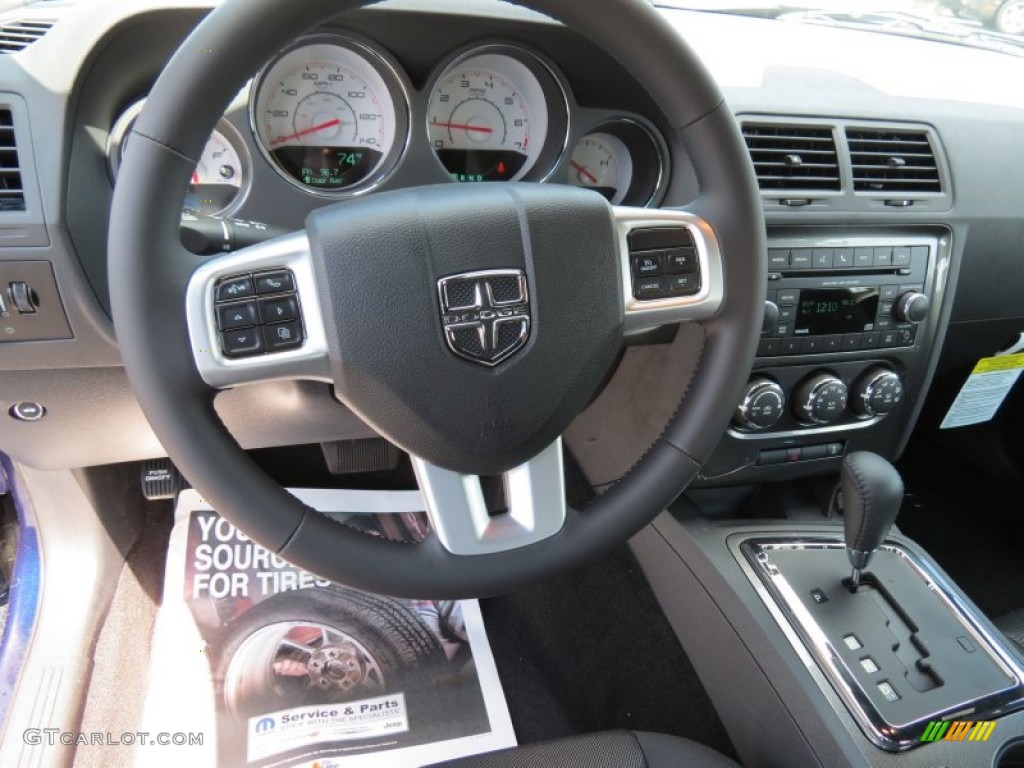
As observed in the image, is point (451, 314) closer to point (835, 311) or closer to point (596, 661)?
point (835, 311)

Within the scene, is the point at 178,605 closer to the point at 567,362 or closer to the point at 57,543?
the point at 57,543

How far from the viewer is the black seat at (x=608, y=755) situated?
0.88 metres

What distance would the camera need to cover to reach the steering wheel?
0.65 metres

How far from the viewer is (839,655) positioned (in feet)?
3.40

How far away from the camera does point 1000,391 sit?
1.49 m

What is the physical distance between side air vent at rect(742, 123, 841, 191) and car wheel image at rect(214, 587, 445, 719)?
0.88m

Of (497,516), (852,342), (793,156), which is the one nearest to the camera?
(497,516)

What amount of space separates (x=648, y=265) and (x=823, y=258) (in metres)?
0.46

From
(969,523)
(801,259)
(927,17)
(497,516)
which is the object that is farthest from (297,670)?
(927,17)

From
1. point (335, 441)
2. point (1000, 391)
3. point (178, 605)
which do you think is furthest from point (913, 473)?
point (178, 605)

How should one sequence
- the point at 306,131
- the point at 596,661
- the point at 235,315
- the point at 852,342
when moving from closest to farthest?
the point at 235,315 → the point at 306,131 → the point at 852,342 → the point at 596,661

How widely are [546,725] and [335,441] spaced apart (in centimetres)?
55

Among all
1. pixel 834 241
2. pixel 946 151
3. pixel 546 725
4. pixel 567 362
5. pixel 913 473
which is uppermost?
pixel 946 151

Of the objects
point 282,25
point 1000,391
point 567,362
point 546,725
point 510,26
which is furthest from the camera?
point 1000,391
